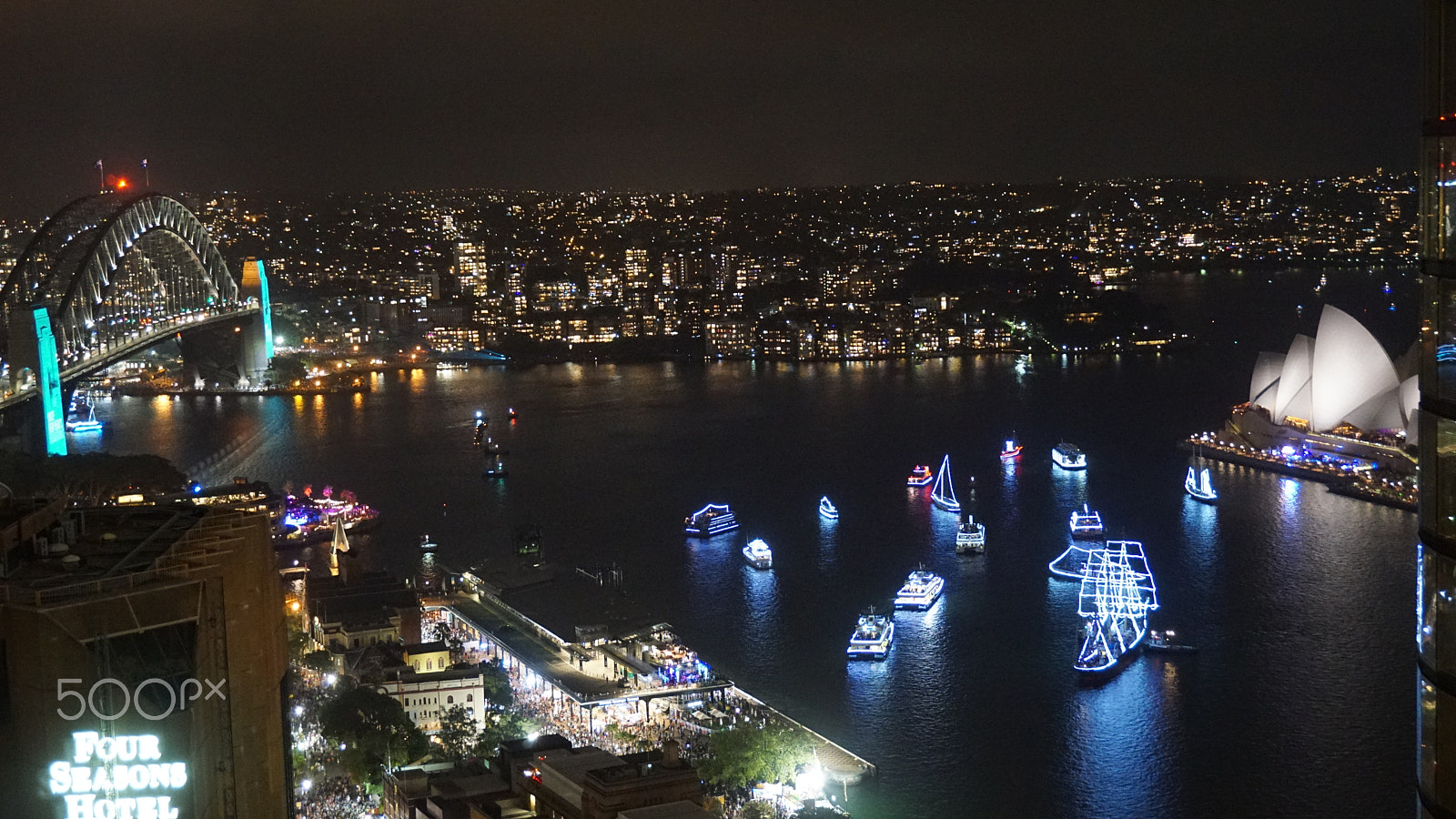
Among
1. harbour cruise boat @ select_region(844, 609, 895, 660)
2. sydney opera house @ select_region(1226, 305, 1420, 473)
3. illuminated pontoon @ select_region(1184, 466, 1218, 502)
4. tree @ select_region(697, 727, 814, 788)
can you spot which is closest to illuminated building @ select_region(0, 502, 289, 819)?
tree @ select_region(697, 727, 814, 788)

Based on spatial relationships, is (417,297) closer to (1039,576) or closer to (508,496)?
(508,496)

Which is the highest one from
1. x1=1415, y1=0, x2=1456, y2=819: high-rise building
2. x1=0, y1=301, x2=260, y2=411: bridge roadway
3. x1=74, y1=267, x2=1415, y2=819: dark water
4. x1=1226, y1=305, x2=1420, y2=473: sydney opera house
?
x1=1415, y1=0, x2=1456, y2=819: high-rise building

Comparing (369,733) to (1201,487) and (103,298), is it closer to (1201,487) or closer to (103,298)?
(1201,487)

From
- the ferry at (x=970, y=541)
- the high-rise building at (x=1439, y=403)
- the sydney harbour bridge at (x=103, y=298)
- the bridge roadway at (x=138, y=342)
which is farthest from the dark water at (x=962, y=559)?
the high-rise building at (x=1439, y=403)

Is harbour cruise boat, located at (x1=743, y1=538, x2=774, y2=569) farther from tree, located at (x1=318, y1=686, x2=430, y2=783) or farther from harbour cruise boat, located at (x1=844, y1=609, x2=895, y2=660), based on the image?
tree, located at (x1=318, y1=686, x2=430, y2=783)

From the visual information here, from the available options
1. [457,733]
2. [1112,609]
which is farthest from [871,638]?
[457,733]

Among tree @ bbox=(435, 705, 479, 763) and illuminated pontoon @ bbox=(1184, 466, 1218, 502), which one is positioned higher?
illuminated pontoon @ bbox=(1184, 466, 1218, 502)
